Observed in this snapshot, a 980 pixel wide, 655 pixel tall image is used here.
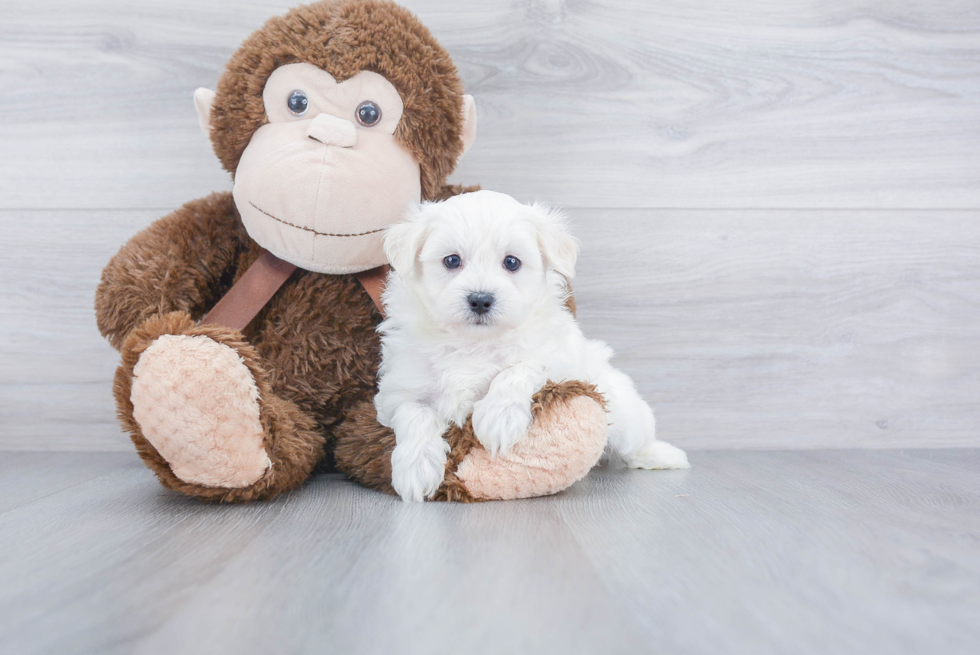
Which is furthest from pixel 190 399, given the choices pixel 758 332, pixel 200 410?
pixel 758 332

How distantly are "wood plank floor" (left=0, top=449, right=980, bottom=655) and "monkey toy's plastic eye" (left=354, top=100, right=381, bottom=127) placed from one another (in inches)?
25.8

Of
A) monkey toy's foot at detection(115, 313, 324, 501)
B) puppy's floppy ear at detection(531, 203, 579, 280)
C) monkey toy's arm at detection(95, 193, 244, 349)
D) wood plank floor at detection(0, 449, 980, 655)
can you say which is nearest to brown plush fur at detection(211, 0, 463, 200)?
monkey toy's arm at detection(95, 193, 244, 349)

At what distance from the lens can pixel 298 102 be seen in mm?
1208

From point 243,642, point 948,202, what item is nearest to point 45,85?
point 243,642

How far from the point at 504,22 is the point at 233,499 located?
47.2 inches

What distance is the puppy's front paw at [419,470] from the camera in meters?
1.06

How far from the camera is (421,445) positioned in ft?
3.50

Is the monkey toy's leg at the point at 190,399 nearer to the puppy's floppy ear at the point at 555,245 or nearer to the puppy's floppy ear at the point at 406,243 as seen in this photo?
the puppy's floppy ear at the point at 406,243

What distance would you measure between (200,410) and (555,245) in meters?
0.61

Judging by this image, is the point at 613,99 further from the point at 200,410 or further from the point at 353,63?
the point at 200,410

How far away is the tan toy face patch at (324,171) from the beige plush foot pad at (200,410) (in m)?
0.26

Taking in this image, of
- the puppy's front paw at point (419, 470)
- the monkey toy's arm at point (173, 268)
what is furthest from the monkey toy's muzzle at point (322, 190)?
the puppy's front paw at point (419, 470)

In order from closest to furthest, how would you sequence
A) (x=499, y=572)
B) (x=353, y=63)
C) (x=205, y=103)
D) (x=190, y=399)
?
(x=499, y=572), (x=190, y=399), (x=353, y=63), (x=205, y=103)

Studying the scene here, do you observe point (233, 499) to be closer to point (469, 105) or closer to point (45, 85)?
point (469, 105)
